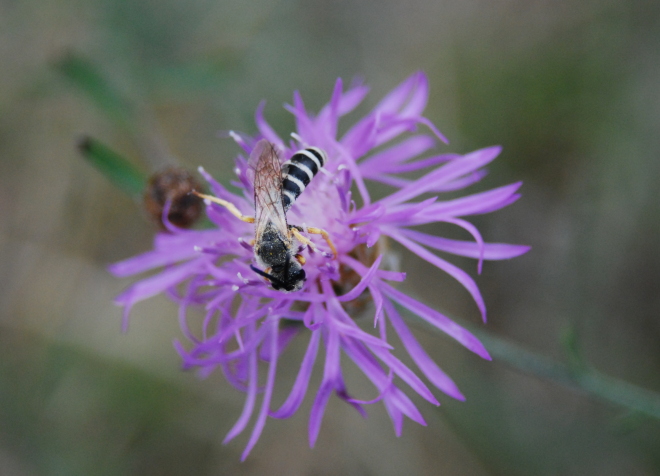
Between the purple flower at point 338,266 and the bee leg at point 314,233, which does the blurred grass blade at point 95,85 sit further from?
the bee leg at point 314,233

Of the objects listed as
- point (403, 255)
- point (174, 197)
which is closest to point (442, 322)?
point (174, 197)

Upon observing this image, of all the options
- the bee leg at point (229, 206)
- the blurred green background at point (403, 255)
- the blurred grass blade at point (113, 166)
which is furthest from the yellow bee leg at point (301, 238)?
the blurred green background at point (403, 255)

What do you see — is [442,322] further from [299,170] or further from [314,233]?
[299,170]

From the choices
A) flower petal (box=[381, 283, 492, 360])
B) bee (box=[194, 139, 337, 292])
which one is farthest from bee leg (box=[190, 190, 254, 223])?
flower petal (box=[381, 283, 492, 360])

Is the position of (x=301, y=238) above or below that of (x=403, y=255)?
below

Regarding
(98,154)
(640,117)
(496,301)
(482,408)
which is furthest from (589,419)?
(98,154)

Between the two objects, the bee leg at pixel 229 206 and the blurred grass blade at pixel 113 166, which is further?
the blurred grass blade at pixel 113 166
